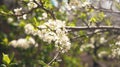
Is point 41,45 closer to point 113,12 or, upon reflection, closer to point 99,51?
point 99,51

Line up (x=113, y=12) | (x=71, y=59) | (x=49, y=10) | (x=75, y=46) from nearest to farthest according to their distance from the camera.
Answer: (x=49, y=10) → (x=113, y=12) → (x=75, y=46) → (x=71, y=59)

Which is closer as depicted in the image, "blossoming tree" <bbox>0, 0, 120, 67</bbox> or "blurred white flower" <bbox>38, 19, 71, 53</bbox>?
"blurred white flower" <bbox>38, 19, 71, 53</bbox>

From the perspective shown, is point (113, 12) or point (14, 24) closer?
point (113, 12)

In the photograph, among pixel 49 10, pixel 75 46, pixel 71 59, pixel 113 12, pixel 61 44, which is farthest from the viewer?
pixel 71 59

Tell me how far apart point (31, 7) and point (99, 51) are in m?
3.24

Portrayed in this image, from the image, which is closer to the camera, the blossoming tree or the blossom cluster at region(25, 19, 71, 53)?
the blossom cluster at region(25, 19, 71, 53)

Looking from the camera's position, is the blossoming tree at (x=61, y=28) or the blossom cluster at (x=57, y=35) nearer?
the blossom cluster at (x=57, y=35)

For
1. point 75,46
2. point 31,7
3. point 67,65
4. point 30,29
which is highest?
point 31,7

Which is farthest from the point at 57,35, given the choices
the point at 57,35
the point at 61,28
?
the point at 61,28

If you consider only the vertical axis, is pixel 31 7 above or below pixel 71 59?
above

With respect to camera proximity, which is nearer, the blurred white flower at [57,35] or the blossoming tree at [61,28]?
the blurred white flower at [57,35]

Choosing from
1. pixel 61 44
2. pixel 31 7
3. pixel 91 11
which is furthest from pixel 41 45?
pixel 61 44

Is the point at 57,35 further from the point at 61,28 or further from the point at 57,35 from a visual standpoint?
the point at 61,28

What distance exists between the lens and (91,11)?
3695mm
